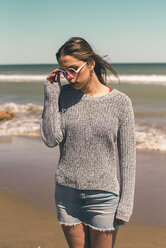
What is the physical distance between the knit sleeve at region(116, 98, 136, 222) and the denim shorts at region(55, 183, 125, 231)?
5 centimetres

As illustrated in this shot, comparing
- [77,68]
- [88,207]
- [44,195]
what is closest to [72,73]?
[77,68]

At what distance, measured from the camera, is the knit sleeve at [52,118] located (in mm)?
1902

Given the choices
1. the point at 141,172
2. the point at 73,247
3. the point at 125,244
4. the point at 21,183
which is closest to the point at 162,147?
the point at 141,172

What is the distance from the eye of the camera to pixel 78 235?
6.44 ft

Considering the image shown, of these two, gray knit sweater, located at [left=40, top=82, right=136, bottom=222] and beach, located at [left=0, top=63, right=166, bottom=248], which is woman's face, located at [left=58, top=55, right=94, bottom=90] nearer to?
gray knit sweater, located at [left=40, top=82, right=136, bottom=222]

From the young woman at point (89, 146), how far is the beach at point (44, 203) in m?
1.58

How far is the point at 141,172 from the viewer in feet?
17.8

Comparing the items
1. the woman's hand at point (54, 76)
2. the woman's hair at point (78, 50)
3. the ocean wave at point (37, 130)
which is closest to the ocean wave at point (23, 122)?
the ocean wave at point (37, 130)

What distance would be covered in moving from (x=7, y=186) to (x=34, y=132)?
4012 millimetres

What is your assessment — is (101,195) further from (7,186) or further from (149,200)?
(7,186)

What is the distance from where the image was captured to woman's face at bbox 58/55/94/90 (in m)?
1.88

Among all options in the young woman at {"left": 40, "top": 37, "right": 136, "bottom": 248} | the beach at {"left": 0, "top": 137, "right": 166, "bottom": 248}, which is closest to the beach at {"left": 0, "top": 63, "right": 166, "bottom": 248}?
the beach at {"left": 0, "top": 137, "right": 166, "bottom": 248}

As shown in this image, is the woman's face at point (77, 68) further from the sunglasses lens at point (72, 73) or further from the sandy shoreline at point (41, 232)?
the sandy shoreline at point (41, 232)

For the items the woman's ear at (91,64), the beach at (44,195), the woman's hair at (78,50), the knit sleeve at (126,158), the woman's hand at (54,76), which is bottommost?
the beach at (44,195)
